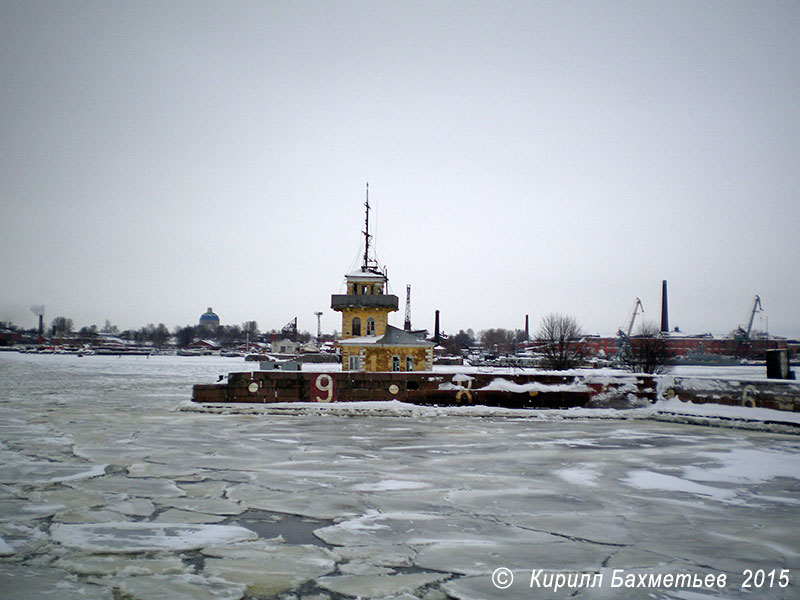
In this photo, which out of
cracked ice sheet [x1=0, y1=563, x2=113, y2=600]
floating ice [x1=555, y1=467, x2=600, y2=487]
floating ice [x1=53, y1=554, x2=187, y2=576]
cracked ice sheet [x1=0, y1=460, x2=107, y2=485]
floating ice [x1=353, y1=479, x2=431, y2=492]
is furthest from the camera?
floating ice [x1=555, y1=467, x2=600, y2=487]

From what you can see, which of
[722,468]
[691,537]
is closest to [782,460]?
[722,468]

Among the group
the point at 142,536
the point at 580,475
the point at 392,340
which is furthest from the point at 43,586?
the point at 392,340

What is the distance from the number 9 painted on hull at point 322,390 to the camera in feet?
78.2

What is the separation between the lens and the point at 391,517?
7.91m

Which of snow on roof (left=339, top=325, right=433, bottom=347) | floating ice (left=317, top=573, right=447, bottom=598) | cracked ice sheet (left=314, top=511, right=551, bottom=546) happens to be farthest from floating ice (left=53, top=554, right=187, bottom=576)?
snow on roof (left=339, top=325, right=433, bottom=347)

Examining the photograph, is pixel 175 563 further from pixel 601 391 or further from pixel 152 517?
pixel 601 391

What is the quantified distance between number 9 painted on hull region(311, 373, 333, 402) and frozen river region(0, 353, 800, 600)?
833 cm

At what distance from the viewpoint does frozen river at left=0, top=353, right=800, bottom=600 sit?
570 centimetres

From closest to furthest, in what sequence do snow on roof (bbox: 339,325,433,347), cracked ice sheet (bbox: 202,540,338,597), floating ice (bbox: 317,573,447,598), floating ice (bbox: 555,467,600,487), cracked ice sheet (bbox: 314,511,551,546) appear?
floating ice (bbox: 317,573,447,598) → cracked ice sheet (bbox: 202,540,338,597) → cracked ice sheet (bbox: 314,511,551,546) → floating ice (bbox: 555,467,600,487) → snow on roof (bbox: 339,325,433,347)

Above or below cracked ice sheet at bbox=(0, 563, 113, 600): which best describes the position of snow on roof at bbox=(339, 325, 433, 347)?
above

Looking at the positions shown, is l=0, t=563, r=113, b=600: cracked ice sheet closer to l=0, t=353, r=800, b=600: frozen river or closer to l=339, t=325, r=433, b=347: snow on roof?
l=0, t=353, r=800, b=600: frozen river

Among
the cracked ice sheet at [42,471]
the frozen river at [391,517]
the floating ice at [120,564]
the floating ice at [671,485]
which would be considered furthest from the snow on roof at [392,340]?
the floating ice at [120,564]

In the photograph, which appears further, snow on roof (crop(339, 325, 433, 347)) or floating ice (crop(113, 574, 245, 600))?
snow on roof (crop(339, 325, 433, 347))

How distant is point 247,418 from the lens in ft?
67.5
